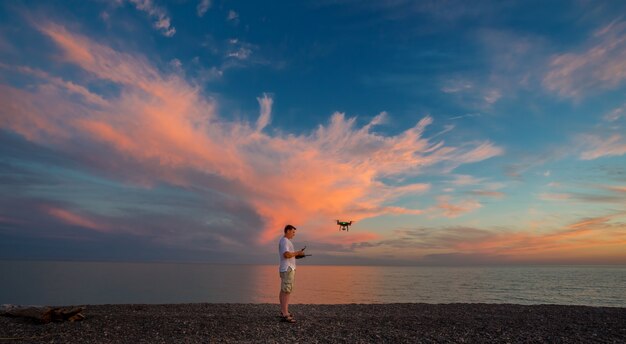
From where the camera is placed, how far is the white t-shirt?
1483 cm

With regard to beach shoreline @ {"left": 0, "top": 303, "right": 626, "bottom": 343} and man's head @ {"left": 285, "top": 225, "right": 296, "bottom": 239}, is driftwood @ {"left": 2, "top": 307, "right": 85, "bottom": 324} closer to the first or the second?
beach shoreline @ {"left": 0, "top": 303, "right": 626, "bottom": 343}

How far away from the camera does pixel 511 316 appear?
18094 mm

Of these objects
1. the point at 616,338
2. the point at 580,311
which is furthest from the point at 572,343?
the point at 580,311

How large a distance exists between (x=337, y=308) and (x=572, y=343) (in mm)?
10853

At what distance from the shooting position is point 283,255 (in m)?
14.9

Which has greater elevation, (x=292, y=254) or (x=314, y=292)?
(x=292, y=254)

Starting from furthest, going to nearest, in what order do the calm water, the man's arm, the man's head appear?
1. the calm water
2. the man's head
3. the man's arm

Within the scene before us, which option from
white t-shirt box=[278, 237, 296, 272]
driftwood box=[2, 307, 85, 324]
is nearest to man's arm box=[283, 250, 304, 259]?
white t-shirt box=[278, 237, 296, 272]

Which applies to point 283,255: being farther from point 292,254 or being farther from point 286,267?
point 286,267

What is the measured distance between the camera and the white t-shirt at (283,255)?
48.6ft

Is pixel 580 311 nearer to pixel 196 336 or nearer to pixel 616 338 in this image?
pixel 616 338

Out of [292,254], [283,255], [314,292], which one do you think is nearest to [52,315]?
[283,255]

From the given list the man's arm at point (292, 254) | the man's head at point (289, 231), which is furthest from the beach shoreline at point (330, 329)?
the man's head at point (289, 231)

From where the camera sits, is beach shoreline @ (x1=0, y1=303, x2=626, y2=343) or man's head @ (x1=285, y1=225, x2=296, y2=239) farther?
man's head @ (x1=285, y1=225, x2=296, y2=239)
